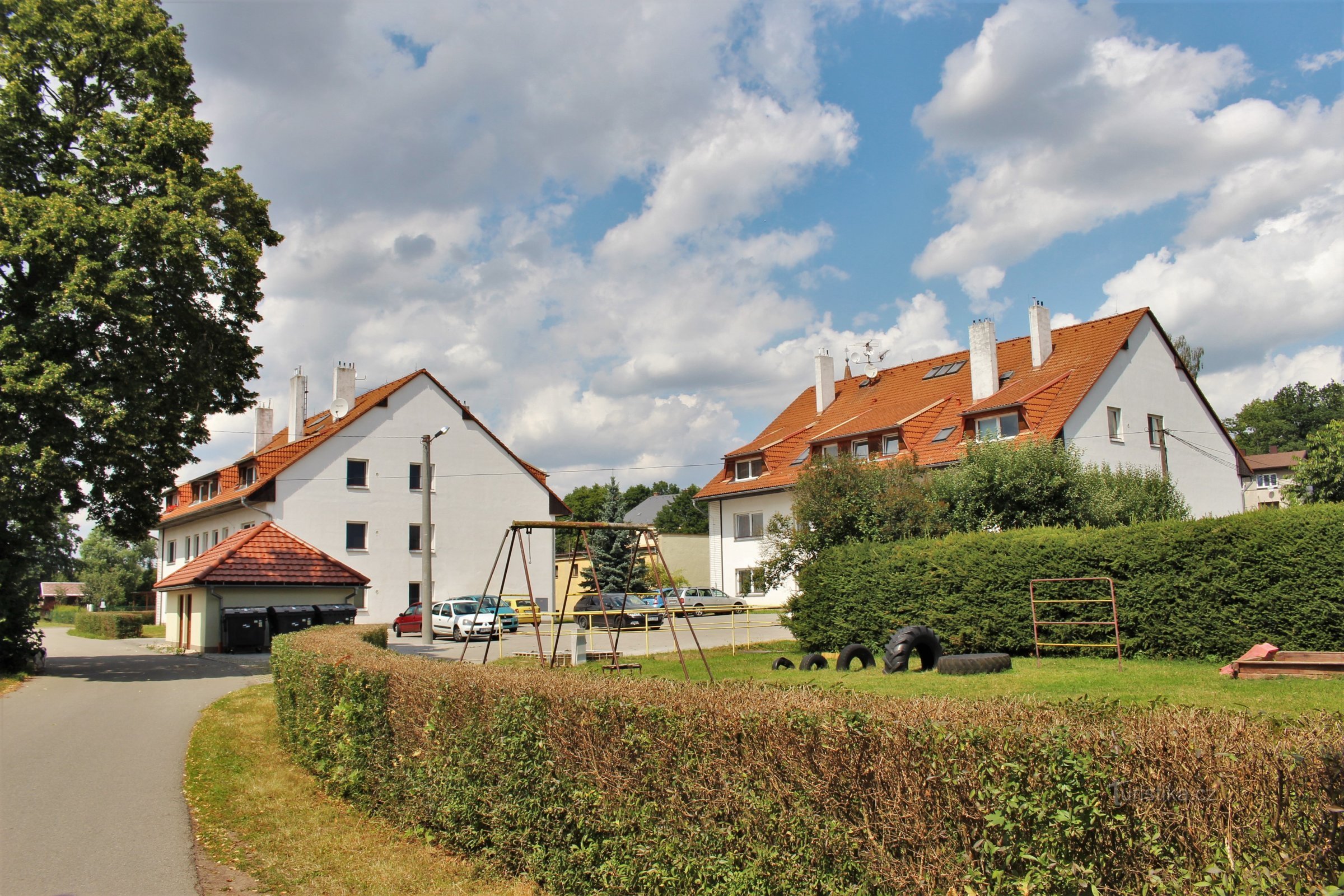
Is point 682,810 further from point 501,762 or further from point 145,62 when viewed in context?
point 145,62

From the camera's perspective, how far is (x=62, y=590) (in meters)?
95.7

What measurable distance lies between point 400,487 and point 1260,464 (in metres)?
80.9

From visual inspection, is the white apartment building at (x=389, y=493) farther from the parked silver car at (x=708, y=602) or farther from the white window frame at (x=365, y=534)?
the parked silver car at (x=708, y=602)

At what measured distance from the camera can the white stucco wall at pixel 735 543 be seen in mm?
42531

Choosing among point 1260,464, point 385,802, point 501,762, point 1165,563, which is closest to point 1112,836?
point 501,762

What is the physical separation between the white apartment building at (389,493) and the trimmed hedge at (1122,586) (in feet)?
63.7

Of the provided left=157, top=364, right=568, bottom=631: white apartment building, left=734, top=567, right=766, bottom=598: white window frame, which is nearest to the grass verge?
left=157, top=364, right=568, bottom=631: white apartment building

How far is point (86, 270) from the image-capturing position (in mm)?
19594

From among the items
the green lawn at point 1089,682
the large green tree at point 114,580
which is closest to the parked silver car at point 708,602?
the green lawn at point 1089,682

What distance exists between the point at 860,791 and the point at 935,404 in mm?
36618

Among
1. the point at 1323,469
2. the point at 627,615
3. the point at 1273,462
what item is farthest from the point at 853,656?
the point at 1273,462

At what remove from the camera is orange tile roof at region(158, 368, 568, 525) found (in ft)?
127

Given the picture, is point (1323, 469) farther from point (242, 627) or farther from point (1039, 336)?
point (242, 627)

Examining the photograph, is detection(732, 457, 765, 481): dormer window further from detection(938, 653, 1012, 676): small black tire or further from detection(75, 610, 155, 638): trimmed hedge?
detection(75, 610, 155, 638): trimmed hedge
